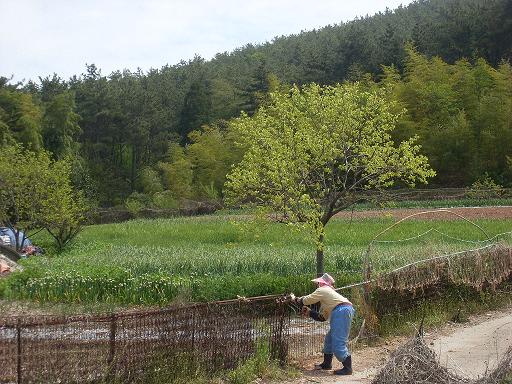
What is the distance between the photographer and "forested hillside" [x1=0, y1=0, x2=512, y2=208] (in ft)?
167

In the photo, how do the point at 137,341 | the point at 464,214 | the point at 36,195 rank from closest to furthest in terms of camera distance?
1. the point at 137,341
2. the point at 36,195
3. the point at 464,214

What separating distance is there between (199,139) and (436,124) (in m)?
26.3

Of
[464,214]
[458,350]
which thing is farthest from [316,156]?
[464,214]

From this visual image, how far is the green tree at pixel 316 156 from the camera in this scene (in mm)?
15812

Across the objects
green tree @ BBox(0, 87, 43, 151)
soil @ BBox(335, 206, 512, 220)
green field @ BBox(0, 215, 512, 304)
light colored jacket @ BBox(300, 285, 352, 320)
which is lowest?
soil @ BBox(335, 206, 512, 220)

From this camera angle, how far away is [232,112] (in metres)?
78.9

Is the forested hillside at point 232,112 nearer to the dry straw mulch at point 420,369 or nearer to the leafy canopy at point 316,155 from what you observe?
the leafy canopy at point 316,155

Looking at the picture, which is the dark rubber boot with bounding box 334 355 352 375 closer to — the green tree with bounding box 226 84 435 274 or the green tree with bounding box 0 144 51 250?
the green tree with bounding box 226 84 435 274

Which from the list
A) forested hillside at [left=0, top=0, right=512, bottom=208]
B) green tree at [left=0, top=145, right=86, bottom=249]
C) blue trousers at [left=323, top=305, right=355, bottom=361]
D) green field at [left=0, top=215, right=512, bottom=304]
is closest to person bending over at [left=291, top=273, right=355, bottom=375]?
blue trousers at [left=323, top=305, right=355, bottom=361]

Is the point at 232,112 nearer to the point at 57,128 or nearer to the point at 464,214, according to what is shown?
the point at 57,128

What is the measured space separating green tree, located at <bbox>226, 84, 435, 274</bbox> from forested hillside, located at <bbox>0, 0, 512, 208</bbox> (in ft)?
102

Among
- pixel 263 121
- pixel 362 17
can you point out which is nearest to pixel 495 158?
pixel 263 121

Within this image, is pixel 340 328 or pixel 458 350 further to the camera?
pixel 458 350

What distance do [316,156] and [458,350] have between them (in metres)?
6.93
